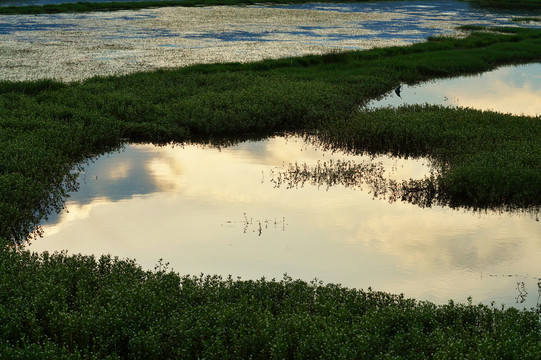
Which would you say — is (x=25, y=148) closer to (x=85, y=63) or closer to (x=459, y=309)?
(x=459, y=309)

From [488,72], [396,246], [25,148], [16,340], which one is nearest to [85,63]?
[25,148]

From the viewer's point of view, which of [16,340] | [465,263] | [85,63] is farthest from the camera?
[85,63]

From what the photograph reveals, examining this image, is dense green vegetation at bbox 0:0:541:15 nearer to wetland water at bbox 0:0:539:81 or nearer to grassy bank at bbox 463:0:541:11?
grassy bank at bbox 463:0:541:11

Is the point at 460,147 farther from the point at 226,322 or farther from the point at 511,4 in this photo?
the point at 511,4

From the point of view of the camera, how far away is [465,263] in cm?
1223

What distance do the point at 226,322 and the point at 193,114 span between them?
42.6 feet

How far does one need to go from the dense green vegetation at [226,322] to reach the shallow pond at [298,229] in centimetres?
167

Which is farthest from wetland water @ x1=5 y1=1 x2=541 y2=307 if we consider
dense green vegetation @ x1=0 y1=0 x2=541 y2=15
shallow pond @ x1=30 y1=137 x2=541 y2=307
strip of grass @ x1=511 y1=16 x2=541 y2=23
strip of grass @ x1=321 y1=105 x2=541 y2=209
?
dense green vegetation @ x1=0 y1=0 x2=541 y2=15

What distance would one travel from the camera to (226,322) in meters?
8.77

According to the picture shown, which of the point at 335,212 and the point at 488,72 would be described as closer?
the point at 335,212

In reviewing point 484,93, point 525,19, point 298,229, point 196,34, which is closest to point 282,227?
point 298,229

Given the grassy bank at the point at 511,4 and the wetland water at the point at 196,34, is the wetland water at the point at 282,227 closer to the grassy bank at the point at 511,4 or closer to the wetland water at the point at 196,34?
the wetland water at the point at 196,34

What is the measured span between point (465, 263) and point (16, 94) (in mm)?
16902

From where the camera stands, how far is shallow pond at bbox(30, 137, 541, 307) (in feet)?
38.6
